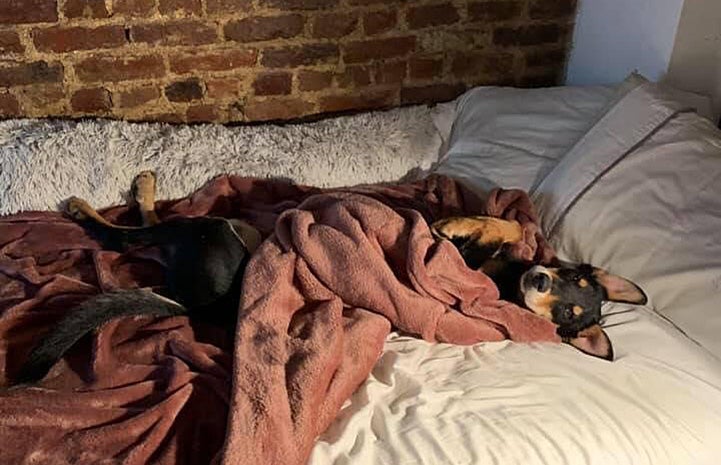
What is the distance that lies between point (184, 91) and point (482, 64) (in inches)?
36.6

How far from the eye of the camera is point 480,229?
1.75 metres

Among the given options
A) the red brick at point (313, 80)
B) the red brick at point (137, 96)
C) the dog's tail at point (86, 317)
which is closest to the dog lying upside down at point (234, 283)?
the dog's tail at point (86, 317)

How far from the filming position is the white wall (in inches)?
85.0

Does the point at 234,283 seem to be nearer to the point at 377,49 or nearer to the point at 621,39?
the point at 377,49

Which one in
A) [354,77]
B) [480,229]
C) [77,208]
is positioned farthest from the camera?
[354,77]

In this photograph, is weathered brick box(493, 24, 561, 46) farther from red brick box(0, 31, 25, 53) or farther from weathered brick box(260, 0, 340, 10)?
red brick box(0, 31, 25, 53)

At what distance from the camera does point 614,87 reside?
2.19 metres

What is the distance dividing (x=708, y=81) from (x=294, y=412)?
1.43 metres

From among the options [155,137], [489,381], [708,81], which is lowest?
[489,381]

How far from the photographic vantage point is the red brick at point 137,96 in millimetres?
2318

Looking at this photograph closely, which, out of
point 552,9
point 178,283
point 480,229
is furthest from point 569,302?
point 552,9

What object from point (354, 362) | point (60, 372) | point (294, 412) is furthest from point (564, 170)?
point (60, 372)

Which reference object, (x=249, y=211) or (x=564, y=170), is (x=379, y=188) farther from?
(x=564, y=170)

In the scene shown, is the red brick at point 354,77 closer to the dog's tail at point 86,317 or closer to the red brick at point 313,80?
the red brick at point 313,80
